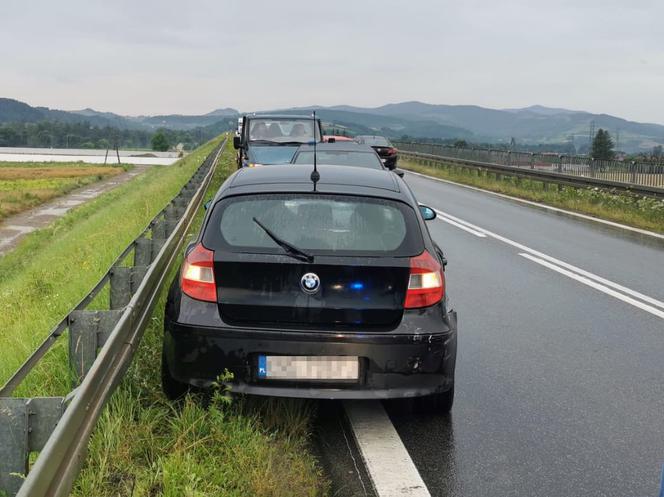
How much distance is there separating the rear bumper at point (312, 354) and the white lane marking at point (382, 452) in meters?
0.30

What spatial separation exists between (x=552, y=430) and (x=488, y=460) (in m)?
0.62

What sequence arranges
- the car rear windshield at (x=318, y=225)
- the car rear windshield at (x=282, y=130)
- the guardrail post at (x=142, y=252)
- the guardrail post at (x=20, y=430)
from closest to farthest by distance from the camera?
the guardrail post at (x=20, y=430) < the car rear windshield at (x=318, y=225) < the guardrail post at (x=142, y=252) < the car rear windshield at (x=282, y=130)

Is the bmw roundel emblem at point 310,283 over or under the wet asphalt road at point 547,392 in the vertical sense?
over

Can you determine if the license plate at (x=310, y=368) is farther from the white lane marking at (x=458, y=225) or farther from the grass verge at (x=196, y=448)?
the white lane marking at (x=458, y=225)

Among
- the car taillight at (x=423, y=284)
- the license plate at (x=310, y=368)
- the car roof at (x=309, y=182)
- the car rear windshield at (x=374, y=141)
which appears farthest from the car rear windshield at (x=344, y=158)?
the car rear windshield at (x=374, y=141)

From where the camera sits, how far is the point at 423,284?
4246 mm

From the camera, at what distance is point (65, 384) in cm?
454

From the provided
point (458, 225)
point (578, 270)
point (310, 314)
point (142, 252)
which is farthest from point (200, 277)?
point (458, 225)

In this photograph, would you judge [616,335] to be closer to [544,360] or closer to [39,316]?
[544,360]

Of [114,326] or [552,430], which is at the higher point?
[114,326]

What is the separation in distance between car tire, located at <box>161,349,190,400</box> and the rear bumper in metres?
0.18

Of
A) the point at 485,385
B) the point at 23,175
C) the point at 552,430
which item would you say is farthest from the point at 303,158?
the point at 23,175

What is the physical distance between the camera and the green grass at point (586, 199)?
15.9 meters

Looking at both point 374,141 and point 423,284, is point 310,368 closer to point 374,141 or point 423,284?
point 423,284
